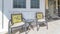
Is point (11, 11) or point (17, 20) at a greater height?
point (11, 11)

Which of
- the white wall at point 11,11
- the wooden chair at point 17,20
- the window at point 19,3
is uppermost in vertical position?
the window at point 19,3

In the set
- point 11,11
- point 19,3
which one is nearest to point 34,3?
point 19,3

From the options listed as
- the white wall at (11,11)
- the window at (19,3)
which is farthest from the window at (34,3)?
the window at (19,3)

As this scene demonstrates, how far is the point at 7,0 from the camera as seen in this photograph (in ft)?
15.8

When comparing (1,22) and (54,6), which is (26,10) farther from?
(54,6)

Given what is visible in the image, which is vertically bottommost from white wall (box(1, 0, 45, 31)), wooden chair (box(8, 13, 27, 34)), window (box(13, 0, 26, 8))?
wooden chair (box(8, 13, 27, 34))

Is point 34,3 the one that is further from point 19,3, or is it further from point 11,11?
point 11,11

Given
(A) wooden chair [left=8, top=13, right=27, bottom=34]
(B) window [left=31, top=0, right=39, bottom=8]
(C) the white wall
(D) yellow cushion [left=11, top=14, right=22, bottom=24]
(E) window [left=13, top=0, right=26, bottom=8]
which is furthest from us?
(B) window [left=31, top=0, right=39, bottom=8]

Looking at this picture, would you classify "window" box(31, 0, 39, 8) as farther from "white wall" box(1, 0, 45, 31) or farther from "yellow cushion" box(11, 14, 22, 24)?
"yellow cushion" box(11, 14, 22, 24)

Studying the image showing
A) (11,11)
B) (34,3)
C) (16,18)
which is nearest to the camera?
(16,18)

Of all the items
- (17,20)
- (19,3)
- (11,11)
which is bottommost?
(17,20)

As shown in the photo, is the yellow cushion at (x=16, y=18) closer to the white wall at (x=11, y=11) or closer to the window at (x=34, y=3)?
the white wall at (x=11, y=11)

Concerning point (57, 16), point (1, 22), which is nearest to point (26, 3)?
point (1, 22)

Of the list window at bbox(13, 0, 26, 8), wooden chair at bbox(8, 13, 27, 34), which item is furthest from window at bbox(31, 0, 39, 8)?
wooden chair at bbox(8, 13, 27, 34)
